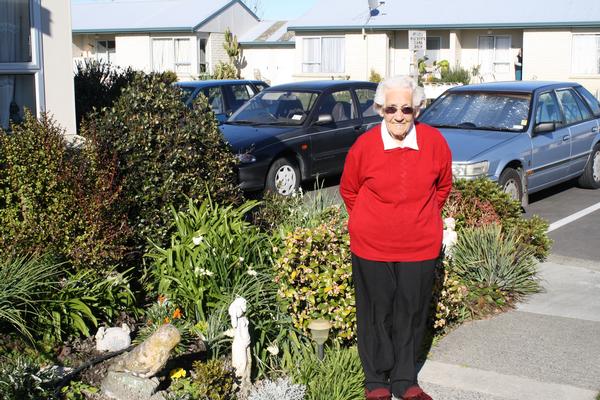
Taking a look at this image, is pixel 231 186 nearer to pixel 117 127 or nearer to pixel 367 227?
pixel 117 127

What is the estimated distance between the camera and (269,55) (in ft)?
126

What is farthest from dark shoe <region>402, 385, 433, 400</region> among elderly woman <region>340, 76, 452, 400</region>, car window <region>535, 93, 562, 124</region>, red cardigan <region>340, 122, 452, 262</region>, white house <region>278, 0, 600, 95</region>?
white house <region>278, 0, 600, 95</region>

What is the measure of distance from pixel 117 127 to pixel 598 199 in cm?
814

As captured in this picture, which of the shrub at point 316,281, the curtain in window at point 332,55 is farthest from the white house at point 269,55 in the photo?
the shrub at point 316,281

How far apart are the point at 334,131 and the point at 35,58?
5.63 meters

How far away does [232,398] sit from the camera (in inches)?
193

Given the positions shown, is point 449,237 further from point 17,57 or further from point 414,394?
point 17,57

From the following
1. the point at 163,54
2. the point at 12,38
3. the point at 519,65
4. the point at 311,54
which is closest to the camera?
the point at 12,38

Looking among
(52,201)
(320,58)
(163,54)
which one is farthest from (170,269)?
(163,54)

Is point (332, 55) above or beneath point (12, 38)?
above

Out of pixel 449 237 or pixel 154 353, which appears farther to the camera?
pixel 449 237

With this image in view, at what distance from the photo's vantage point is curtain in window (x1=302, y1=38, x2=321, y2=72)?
117ft

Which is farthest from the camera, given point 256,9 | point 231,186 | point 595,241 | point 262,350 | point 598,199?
point 256,9

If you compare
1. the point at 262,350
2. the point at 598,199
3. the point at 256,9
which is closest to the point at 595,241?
the point at 598,199
